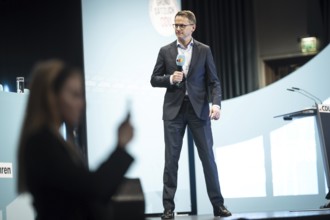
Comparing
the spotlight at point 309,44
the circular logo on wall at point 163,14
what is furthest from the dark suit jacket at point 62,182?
the spotlight at point 309,44

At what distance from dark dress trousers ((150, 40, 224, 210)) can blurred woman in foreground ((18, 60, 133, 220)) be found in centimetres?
276

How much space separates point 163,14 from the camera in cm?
610

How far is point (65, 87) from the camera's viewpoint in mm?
1815

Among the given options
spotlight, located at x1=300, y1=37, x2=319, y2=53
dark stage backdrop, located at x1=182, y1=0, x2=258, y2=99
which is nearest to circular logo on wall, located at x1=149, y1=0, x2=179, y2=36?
dark stage backdrop, located at x1=182, y1=0, x2=258, y2=99

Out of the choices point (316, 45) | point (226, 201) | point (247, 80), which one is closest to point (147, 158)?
point (226, 201)

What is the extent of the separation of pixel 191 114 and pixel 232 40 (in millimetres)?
1705

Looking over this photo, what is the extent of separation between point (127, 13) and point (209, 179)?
2311mm

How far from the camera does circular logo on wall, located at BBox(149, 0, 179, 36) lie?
19.9ft

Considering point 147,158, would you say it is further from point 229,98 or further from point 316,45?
point 316,45

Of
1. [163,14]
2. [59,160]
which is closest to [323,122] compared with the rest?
[163,14]

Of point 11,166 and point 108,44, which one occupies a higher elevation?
point 108,44

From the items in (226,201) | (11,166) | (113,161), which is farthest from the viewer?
(226,201)

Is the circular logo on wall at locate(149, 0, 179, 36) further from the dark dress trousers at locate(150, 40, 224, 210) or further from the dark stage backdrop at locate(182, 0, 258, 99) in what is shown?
the dark dress trousers at locate(150, 40, 224, 210)

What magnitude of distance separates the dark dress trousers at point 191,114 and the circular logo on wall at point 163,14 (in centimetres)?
139
